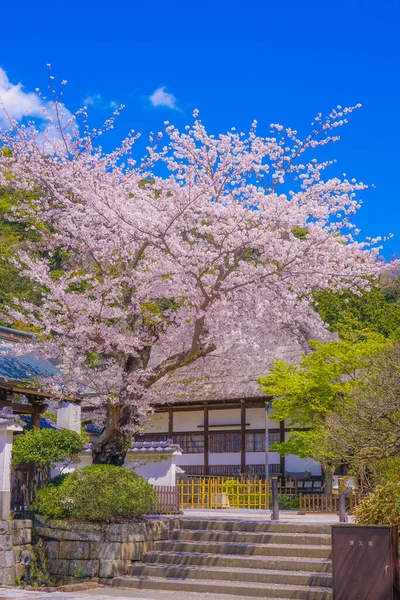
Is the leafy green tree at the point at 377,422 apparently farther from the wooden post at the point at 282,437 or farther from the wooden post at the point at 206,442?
the wooden post at the point at 206,442

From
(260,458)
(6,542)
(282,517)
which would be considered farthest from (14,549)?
(260,458)

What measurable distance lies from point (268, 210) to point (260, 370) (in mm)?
16051

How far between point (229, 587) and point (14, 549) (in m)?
4.22

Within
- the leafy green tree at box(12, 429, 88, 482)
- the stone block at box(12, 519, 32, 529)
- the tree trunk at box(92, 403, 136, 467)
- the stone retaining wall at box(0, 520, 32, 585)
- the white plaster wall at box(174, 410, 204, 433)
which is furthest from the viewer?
the white plaster wall at box(174, 410, 204, 433)

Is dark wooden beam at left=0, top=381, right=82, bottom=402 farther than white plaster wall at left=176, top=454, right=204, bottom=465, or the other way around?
white plaster wall at left=176, top=454, right=204, bottom=465

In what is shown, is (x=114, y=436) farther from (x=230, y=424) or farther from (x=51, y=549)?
(x=230, y=424)

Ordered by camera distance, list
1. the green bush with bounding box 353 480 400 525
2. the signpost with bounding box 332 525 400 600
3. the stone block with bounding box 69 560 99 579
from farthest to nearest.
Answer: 1. the stone block with bounding box 69 560 99 579
2. the green bush with bounding box 353 480 400 525
3. the signpost with bounding box 332 525 400 600

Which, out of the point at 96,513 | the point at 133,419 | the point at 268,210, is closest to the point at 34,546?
the point at 96,513

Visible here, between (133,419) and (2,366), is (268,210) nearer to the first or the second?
(133,419)

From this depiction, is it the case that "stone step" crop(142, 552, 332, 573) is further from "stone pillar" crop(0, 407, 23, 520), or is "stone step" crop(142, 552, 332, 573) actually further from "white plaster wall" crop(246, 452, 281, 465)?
"white plaster wall" crop(246, 452, 281, 465)

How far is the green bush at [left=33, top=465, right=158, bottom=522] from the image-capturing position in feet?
43.3

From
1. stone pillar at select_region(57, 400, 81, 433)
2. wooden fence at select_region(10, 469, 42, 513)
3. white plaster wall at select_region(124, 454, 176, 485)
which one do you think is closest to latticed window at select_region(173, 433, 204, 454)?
white plaster wall at select_region(124, 454, 176, 485)

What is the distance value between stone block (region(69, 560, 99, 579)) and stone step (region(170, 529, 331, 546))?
179cm

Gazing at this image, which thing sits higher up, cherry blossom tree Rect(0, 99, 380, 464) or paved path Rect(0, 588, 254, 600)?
cherry blossom tree Rect(0, 99, 380, 464)
